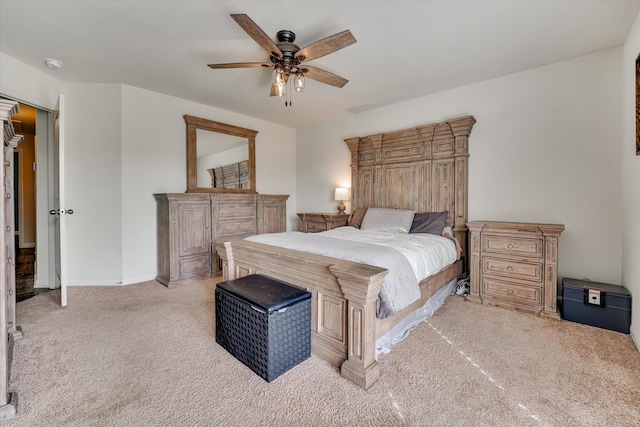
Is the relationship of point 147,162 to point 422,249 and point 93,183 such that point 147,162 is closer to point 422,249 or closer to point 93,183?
point 93,183

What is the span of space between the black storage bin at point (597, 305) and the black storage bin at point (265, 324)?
2.46 meters

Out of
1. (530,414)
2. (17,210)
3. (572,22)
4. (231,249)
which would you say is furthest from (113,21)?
(17,210)

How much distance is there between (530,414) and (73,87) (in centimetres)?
540

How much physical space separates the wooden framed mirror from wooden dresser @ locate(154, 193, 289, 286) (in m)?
0.42

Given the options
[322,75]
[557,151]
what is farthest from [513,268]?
[322,75]

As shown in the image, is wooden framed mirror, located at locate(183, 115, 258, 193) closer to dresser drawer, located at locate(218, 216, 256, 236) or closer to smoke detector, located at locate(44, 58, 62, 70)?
dresser drawer, located at locate(218, 216, 256, 236)

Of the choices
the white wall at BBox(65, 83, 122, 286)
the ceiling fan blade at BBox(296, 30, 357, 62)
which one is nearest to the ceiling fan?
the ceiling fan blade at BBox(296, 30, 357, 62)

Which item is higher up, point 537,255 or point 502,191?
point 502,191

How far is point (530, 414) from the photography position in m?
1.46

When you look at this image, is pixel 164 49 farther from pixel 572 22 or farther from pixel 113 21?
pixel 572 22

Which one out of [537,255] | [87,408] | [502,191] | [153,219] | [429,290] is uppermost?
[502,191]

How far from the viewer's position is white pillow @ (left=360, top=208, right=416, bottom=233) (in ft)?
11.8

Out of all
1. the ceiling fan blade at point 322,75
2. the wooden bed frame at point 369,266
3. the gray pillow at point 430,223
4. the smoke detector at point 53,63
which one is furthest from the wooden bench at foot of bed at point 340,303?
the smoke detector at point 53,63

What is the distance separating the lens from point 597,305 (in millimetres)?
2430
